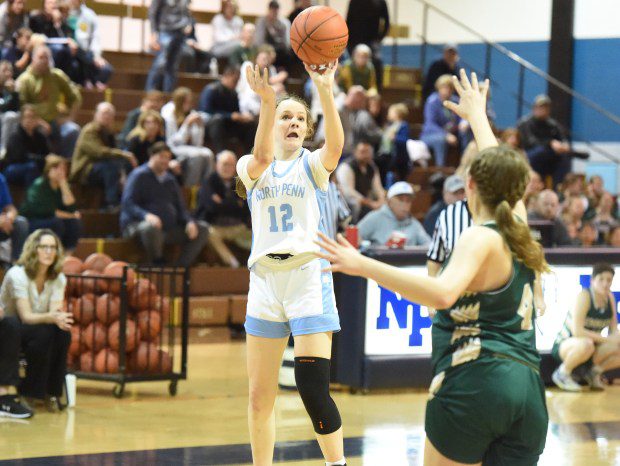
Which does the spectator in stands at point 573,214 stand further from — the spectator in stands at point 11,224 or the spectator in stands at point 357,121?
the spectator in stands at point 11,224

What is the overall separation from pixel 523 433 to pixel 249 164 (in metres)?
2.27

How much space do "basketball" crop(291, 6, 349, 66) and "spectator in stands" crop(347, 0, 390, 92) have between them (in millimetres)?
10945

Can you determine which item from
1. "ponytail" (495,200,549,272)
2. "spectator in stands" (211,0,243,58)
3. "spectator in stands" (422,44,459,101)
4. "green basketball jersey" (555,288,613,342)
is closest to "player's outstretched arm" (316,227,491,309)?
"ponytail" (495,200,549,272)

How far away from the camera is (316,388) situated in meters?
5.32

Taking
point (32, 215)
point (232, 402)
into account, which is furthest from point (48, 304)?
point (32, 215)

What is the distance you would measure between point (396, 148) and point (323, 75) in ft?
32.9

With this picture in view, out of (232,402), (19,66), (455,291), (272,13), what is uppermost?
(272,13)

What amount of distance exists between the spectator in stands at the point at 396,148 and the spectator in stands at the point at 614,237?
2.75 metres

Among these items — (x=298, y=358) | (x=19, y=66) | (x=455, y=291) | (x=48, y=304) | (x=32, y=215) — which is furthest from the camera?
(x=19, y=66)

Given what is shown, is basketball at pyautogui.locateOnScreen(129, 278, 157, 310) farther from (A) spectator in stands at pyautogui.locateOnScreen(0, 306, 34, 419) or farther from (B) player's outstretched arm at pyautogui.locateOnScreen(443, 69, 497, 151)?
(B) player's outstretched arm at pyautogui.locateOnScreen(443, 69, 497, 151)

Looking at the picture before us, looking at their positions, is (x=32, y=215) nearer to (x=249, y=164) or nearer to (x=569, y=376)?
(x=569, y=376)

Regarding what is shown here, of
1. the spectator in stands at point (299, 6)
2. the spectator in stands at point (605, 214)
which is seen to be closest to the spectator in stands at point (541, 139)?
the spectator in stands at point (605, 214)

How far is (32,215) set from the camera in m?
11.4

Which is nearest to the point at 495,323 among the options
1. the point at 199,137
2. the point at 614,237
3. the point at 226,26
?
the point at 199,137
